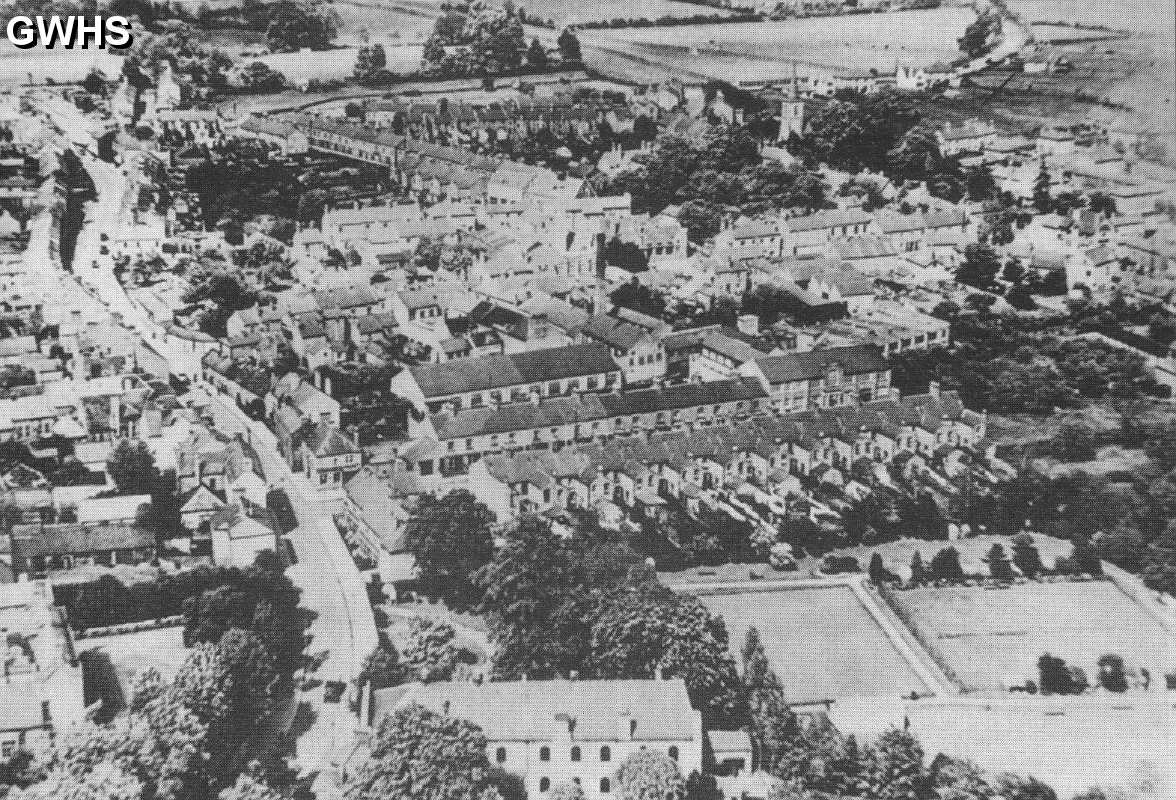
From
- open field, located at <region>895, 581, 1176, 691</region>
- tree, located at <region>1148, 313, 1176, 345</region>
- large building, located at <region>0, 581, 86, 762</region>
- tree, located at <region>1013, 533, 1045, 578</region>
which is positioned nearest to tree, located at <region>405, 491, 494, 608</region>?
large building, located at <region>0, 581, 86, 762</region>

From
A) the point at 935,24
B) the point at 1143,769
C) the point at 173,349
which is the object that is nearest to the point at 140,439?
the point at 173,349

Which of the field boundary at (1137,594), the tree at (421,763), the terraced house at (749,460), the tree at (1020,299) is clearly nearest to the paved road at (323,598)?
the tree at (421,763)

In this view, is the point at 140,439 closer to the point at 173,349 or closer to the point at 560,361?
the point at 173,349

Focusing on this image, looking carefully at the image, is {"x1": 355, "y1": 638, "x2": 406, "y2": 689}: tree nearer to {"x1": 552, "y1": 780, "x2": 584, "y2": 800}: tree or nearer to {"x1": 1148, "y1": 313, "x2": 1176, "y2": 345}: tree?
{"x1": 552, "y1": 780, "x2": 584, "y2": 800}: tree

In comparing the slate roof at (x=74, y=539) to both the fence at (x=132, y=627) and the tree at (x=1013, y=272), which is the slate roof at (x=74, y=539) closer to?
the fence at (x=132, y=627)

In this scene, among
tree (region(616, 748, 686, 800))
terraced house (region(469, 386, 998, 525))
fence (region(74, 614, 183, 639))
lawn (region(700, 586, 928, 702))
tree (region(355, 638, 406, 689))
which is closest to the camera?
tree (region(616, 748, 686, 800))
